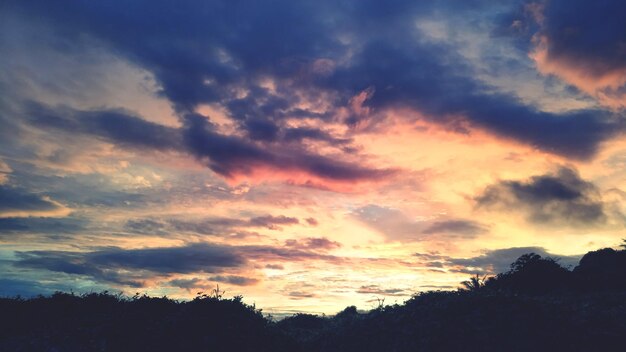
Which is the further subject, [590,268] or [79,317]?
[590,268]

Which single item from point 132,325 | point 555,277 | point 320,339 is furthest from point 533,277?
point 132,325

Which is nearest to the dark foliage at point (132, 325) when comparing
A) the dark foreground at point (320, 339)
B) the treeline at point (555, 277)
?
the dark foreground at point (320, 339)

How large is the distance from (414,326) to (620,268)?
96.4ft

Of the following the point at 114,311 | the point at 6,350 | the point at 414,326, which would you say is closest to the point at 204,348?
the point at 114,311

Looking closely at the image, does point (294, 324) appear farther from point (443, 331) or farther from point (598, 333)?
point (598, 333)

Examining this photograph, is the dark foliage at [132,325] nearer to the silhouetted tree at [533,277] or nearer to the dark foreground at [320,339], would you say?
the dark foreground at [320,339]

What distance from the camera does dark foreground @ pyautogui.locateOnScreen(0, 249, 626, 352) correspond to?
21812 mm

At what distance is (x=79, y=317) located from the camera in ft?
78.0

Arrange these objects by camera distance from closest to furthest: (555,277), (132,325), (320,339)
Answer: (132,325)
(320,339)
(555,277)

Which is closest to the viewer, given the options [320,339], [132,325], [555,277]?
[132,325]

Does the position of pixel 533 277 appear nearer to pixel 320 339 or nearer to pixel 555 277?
Answer: pixel 555 277

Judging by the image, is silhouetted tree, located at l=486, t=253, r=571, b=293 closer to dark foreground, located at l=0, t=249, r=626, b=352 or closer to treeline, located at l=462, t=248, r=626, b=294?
treeline, located at l=462, t=248, r=626, b=294

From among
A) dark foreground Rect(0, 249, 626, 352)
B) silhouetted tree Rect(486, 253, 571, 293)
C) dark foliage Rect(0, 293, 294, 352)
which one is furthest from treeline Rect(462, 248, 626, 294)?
dark foliage Rect(0, 293, 294, 352)

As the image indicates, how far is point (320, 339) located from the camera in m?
29.2
